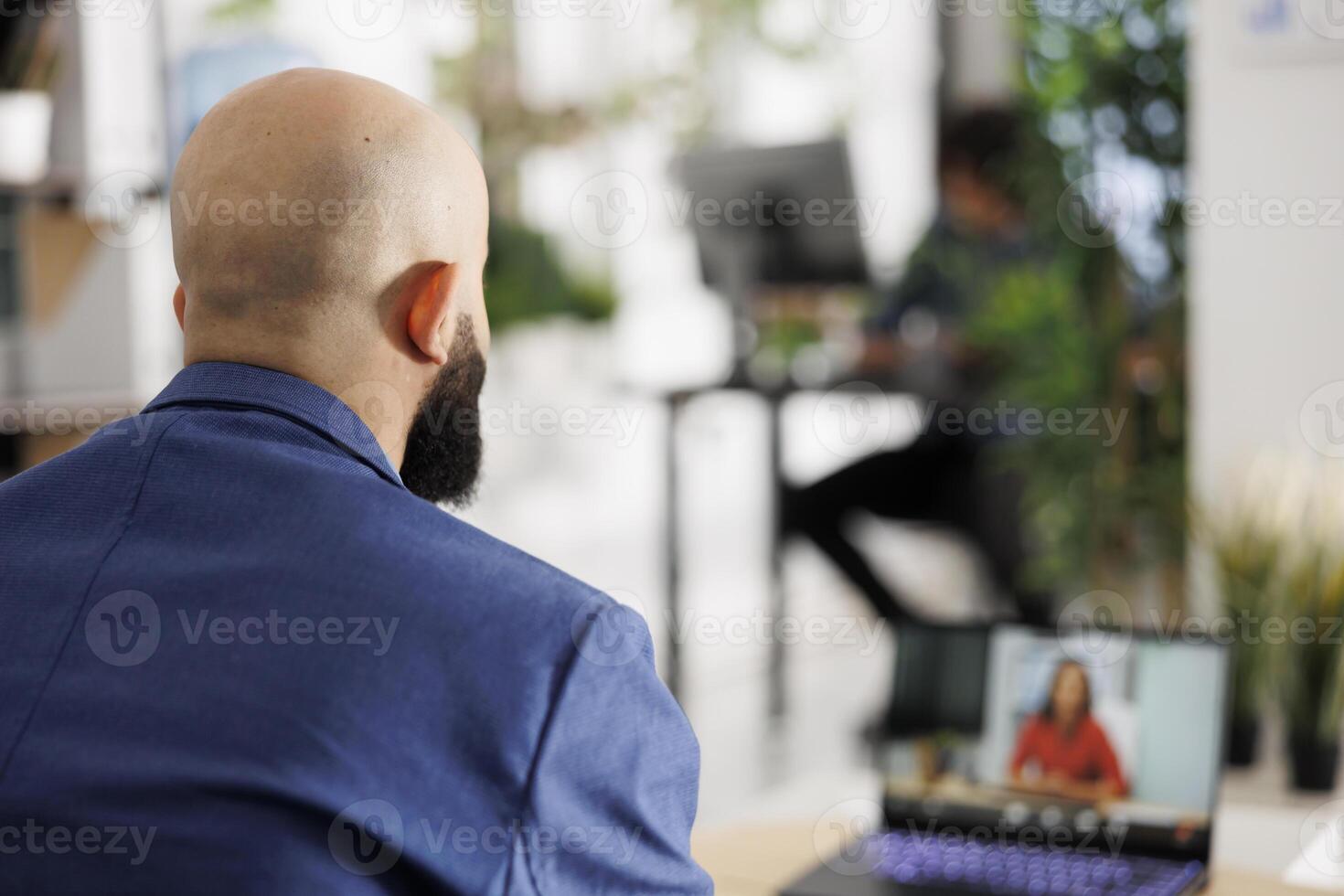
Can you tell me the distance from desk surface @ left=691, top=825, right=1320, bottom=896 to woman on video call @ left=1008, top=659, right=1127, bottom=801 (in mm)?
126

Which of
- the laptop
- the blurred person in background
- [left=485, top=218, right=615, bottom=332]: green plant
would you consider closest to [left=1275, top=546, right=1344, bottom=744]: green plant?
the blurred person in background

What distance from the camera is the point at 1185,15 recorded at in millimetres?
3082

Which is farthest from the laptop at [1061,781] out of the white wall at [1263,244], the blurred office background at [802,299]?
the white wall at [1263,244]

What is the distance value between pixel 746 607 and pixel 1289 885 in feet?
13.9

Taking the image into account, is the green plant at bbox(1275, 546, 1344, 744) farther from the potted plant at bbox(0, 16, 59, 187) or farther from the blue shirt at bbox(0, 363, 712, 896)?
the potted plant at bbox(0, 16, 59, 187)

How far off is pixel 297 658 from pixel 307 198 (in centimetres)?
34

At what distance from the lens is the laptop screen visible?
50.1 inches

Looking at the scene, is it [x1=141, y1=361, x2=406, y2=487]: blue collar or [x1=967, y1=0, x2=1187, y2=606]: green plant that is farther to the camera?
[x1=967, y1=0, x2=1187, y2=606]: green plant

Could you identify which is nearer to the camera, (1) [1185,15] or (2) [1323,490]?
(2) [1323,490]

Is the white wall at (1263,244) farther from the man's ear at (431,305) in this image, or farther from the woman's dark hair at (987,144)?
the man's ear at (431,305)

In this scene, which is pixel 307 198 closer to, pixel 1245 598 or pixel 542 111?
pixel 1245 598

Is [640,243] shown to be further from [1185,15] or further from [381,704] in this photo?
[381,704]

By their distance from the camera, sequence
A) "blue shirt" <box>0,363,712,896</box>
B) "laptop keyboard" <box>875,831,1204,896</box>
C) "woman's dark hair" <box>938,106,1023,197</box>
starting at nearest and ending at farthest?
"blue shirt" <box>0,363,712,896</box>
"laptop keyboard" <box>875,831,1204,896</box>
"woman's dark hair" <box>938,106,1023,197</box>

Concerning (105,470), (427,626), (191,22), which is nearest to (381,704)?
(427,626)
